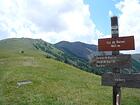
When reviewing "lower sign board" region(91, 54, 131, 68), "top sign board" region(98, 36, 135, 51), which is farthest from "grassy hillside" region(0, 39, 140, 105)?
"top sign board" region(98, 36, 135, 51)

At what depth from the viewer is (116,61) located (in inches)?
848

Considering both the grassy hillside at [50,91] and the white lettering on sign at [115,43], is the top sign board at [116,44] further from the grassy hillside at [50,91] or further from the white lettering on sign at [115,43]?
the grassy hillside at [50,91]

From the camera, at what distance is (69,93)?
43219mm

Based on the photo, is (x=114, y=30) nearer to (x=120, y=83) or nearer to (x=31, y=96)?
(x=120, y=83)

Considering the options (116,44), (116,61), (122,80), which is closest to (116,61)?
(116,61)

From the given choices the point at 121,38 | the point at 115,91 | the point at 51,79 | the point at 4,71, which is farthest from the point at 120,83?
the point at 4,71

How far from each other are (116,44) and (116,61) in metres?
0.93

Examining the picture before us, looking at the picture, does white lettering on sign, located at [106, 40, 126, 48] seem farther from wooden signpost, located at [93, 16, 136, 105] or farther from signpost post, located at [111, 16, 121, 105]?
signpost post, located at [111, 16, 121, 105]

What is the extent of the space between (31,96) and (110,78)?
19304 mm

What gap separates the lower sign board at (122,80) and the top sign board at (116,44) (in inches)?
56.5

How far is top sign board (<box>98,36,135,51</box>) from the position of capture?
69.3 feet

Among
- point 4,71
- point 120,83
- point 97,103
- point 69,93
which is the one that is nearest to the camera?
point 120,83

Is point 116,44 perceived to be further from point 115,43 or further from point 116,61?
point 116,61

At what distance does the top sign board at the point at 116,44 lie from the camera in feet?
69.3
